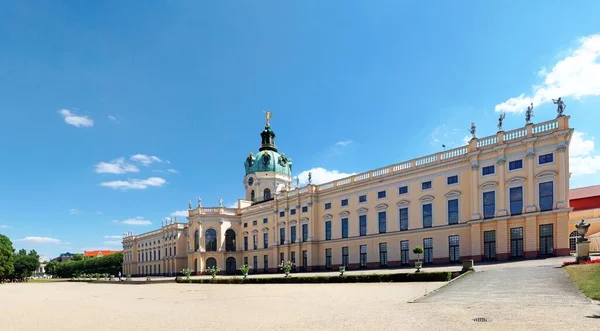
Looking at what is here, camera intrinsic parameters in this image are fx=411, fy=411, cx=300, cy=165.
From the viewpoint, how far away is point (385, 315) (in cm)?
1408

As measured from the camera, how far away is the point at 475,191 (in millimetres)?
39344

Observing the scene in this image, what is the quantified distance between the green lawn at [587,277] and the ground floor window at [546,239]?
12.1 meters

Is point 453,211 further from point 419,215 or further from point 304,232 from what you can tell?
point 304,232

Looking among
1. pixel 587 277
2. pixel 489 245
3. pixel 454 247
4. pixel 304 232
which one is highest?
pixel 587 277

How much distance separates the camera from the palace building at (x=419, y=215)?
34.9 meters

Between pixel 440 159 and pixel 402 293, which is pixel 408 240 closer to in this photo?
pixel 440 159

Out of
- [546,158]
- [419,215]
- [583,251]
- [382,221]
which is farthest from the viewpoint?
[382,221]

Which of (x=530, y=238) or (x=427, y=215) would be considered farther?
(x=427, y=215)

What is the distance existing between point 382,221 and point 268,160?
37.2m

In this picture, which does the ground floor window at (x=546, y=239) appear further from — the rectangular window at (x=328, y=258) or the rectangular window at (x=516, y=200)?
the rectangular window at (x=328, y=258)

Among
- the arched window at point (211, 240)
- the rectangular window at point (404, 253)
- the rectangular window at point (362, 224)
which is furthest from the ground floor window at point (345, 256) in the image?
the arched window at point (211, 240)

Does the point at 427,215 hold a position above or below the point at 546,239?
above

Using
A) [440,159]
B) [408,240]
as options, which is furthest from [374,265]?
[440,159]

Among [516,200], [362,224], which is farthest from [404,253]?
[516,200]
